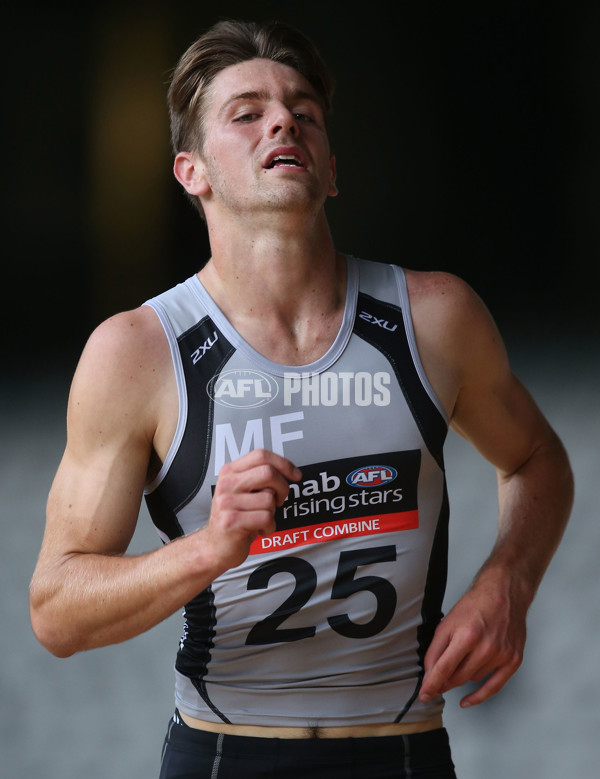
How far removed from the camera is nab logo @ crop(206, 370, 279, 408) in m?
1.52

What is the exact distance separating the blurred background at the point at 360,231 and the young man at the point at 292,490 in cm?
122

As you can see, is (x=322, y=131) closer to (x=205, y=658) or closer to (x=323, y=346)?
(x=323, y=346)

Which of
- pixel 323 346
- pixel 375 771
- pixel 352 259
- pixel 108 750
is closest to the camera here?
pixel 375 771

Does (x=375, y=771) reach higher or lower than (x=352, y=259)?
lower

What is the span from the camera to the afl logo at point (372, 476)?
1.52 m

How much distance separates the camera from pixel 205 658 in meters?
1.55

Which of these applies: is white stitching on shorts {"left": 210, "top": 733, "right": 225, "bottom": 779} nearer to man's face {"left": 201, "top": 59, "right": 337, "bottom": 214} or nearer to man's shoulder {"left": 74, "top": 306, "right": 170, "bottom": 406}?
man's shoulder {"left": 74, "top": 306, "right": 170, "bottom": 406}

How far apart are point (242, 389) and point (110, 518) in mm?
263

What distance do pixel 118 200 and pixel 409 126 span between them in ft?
2.68

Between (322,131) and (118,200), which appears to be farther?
(118,200)

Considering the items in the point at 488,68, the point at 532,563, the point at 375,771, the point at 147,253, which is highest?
the point at 488,68

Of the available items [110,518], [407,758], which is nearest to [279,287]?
[110,518]

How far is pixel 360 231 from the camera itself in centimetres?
290

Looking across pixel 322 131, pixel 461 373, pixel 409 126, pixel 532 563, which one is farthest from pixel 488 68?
pixel 532 563
